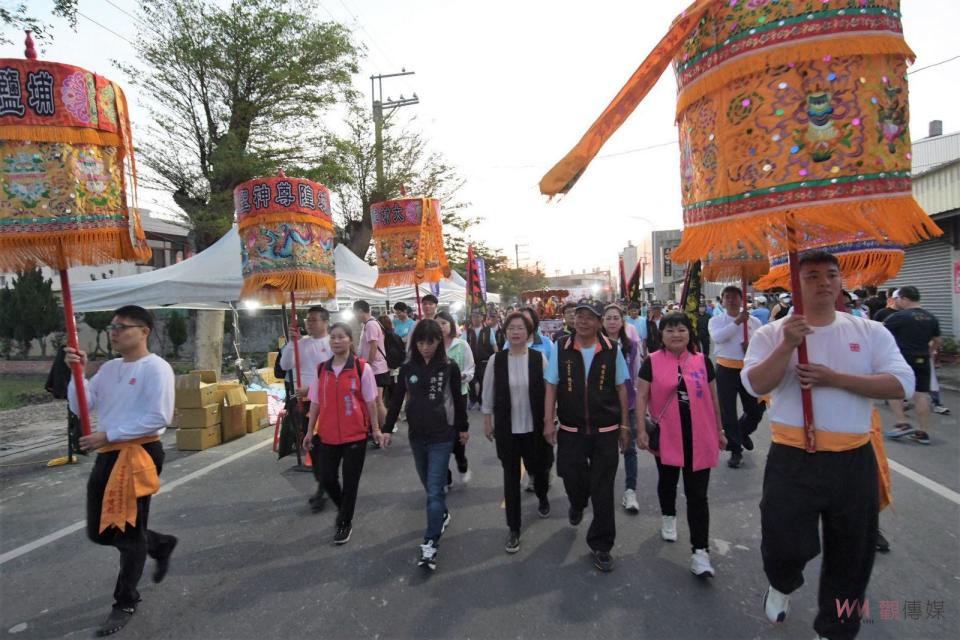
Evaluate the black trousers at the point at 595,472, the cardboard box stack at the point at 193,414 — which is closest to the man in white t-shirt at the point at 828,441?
the black trousers at the point at 595,472

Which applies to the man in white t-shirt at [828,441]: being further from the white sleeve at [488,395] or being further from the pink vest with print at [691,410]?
the white sleeve at [488,395]

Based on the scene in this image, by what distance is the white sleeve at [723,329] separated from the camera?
492 cm

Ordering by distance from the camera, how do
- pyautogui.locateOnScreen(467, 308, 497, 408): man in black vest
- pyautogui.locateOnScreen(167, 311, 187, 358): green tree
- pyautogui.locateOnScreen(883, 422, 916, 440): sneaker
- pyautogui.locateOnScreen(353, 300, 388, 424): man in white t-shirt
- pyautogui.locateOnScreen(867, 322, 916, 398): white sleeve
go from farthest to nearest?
pyautogui.locateOnScreen(167, 311, 187, 358): green tree → pyautogui.locateOnScreen(467, 308, 497, 408): man in black vest → pyautogui.locateOnScreen(353, 300, 388, 424): man in white t-shirt → pyautogui.locateOnScreen(883, 422, 916, 440): sneaker → pyautogui.locateOnScreen(867, 322, 916, 398): white sleeve

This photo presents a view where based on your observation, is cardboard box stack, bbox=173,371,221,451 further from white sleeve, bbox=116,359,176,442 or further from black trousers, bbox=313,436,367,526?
white sleeve, bbox=116,359,176,442

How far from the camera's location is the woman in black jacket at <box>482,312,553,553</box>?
360 cm

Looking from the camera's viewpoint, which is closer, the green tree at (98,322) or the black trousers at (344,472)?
the black trousers at (344,472)

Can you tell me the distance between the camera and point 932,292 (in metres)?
12.2

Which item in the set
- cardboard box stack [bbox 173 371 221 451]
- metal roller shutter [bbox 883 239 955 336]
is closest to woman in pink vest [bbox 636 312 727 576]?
cardboard box stack [bbox 173 371 221 451]

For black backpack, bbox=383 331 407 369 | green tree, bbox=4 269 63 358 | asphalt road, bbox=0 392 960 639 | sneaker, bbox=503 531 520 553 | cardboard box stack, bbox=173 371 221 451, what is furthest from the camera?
green tree, bbox=4 269 63 358

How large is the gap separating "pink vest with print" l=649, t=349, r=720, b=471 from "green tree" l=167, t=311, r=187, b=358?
61.0 feet

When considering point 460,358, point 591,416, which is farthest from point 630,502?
point 460,358

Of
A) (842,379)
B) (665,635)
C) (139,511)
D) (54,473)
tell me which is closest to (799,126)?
(842,379)

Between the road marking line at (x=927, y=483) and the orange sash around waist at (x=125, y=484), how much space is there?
591 centimetres

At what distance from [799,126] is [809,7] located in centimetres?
46
